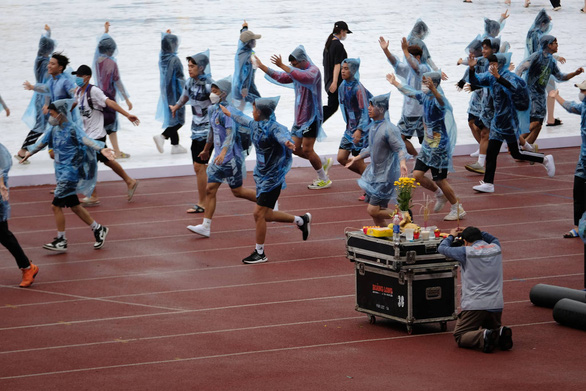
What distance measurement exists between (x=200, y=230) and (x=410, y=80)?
457 cm

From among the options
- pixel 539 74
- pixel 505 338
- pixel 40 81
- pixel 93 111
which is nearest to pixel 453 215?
pixel 539 74

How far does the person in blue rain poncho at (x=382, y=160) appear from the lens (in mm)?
10773

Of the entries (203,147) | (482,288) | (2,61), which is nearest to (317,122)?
(203,147)

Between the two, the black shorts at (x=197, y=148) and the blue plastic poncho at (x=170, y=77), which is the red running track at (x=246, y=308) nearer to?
the black shorts at (x=197, y=148)

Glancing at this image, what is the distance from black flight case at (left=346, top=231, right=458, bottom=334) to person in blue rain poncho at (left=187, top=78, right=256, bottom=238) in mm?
3353

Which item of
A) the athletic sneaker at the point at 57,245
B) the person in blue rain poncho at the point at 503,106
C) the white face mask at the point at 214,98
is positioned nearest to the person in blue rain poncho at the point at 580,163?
the person in blue rain poncho at the point at 503,106

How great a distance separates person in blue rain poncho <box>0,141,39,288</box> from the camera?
988 centimetres

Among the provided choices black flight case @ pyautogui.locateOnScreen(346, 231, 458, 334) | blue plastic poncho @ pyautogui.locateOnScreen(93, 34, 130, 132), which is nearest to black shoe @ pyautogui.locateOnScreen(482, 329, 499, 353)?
black flight case @ pyautogui.locateOnScreen(346, 231, 458, 334)

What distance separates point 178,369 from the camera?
764cm

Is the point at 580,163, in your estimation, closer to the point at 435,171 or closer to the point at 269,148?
the point at 435,171

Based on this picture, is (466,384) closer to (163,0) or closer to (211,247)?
(211,247)

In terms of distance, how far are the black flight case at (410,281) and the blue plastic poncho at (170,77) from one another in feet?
24.8

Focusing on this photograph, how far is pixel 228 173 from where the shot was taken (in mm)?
11562

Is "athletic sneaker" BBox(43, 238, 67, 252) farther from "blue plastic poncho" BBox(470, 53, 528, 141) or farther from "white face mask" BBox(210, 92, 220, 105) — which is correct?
"blue plastic poncho" BBox(470, 53, 528, 141)
